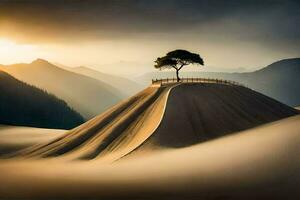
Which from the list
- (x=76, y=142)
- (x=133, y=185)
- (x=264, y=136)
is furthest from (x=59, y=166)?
(x=264, y=136)

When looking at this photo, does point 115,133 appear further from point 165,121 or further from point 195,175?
point 195,175

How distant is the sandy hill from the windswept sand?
35.3 feet

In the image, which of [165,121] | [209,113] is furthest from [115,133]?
[209,113]

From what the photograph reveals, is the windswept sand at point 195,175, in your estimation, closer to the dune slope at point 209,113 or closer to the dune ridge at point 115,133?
the dune slope at point 209,113

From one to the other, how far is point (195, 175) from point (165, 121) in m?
40.5

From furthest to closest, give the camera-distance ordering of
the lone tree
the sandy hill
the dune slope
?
the lone tree
the dune slope
the sandy hill

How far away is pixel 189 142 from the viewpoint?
8600 cm

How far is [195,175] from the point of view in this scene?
177ft

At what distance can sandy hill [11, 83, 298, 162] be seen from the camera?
8831 centimetres

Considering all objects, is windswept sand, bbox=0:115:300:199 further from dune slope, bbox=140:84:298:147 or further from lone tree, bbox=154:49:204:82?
lone tree, bbox=154:49:204:82

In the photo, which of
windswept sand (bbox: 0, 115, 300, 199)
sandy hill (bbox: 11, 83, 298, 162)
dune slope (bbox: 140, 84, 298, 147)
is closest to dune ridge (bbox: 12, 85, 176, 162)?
sandy hill (bbox: 11, 83, 298, 162)

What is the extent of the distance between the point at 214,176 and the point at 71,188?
1803 centimetres

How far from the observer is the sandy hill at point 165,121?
8831 cm

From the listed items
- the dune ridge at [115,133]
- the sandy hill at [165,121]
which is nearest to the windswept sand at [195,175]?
the sandy hill at [165,121]
